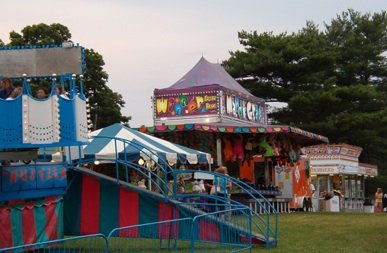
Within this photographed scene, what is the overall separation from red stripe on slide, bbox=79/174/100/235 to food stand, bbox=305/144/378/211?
2278cm

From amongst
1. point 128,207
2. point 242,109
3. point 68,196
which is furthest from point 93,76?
point 128,207

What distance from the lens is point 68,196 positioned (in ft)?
46.9

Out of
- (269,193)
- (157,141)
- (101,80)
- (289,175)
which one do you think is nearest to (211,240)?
(157,141)

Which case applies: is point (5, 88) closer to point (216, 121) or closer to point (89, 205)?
point (89, 205)

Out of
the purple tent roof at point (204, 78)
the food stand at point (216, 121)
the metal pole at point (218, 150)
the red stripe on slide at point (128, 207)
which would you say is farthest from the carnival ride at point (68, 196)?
the purple tent roof at point (204, 78)

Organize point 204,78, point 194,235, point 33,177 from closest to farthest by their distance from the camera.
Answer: point 194,235, point 33,177, point 204,78

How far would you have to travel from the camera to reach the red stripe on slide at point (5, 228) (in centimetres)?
1177

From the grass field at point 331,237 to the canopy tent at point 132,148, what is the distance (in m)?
3.17

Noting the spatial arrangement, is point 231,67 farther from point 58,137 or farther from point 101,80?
point 58,137

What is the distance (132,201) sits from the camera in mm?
13742

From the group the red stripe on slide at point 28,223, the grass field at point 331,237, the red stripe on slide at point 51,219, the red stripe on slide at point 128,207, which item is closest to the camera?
the red stripe on slide at point 28,223

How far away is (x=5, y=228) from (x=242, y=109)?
53.9ft

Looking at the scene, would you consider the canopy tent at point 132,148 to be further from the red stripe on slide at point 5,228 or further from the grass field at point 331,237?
the red stripe on slide at point 5,228

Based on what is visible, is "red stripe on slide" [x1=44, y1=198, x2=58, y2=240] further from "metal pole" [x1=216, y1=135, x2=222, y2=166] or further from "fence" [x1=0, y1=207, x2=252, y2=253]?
"metal pole" [x1=216, y1=135, x2=222, y2=166]
